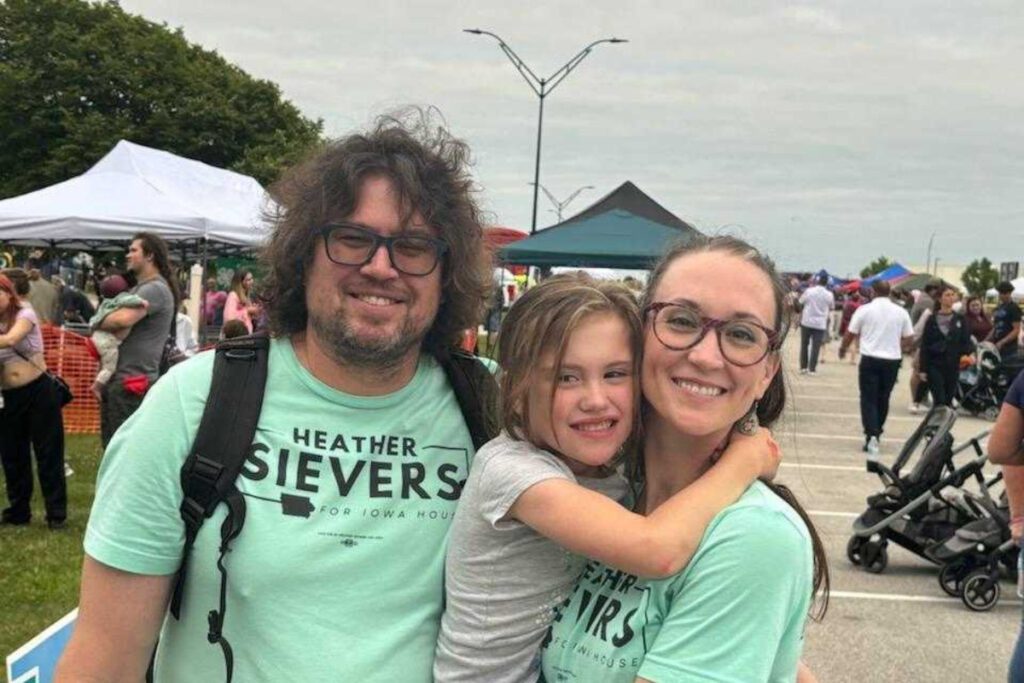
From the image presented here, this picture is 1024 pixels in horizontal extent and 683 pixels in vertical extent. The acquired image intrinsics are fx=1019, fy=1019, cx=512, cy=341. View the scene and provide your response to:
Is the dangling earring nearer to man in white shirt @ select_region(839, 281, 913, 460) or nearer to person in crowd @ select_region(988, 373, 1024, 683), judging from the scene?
person in crowd @ select_region(988, 373, 1024, 683)

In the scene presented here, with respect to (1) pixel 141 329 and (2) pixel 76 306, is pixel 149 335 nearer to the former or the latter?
(1) pixel 141 329

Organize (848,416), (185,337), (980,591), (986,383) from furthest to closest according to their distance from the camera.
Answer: (848,416) → (986,383) → (185,337) → (980,591)

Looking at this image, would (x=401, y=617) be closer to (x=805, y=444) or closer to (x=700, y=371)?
(x=700, y=371)

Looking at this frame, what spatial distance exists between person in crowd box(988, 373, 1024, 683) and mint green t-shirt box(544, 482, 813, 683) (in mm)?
2312

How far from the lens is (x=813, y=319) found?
19.7m

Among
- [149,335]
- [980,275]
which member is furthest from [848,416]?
[980,275]

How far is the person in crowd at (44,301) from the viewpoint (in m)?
12.9

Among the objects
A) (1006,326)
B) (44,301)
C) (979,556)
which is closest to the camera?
(979,556)

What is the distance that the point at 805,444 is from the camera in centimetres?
1255

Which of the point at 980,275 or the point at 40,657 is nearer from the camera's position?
the point at 40,657

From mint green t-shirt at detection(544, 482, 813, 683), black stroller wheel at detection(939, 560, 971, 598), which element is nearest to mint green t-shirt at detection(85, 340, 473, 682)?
mint green t-shirt at detection(544, 482, 813, 683)

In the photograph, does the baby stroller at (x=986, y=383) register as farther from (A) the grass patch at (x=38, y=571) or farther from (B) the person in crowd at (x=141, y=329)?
(A) the grass patch at (x=38, y=571)

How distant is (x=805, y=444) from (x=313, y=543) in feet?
37.7

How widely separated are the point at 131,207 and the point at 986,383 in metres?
12.1
